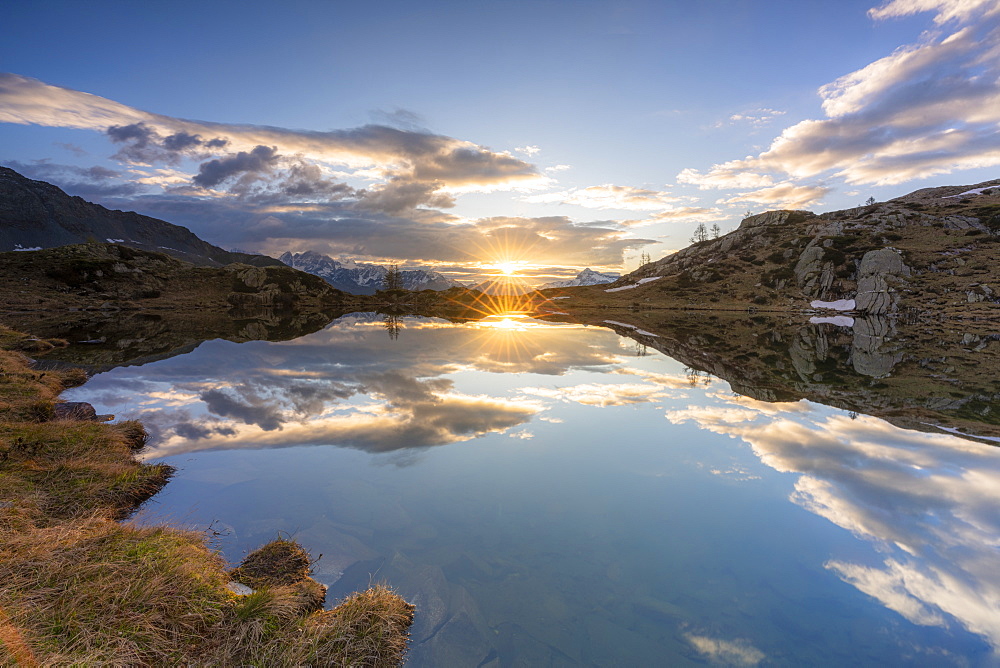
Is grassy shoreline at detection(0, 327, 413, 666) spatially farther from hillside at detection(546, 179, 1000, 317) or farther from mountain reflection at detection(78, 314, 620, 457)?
hillside at detection(546, 179, 1000, 317)

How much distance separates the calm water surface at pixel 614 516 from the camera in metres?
7.73

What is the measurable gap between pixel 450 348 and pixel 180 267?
16185cm

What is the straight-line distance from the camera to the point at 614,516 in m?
11.6

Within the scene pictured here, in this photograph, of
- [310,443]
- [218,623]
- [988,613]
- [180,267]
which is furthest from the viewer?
[180,267]

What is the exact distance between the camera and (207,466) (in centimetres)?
1495

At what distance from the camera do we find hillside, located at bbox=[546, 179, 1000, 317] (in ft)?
401

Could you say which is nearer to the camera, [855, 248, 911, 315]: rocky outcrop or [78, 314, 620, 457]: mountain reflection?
[78, 314, 620, 457]: mountain reflection

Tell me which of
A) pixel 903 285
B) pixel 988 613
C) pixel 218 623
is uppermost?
pixel 903 285

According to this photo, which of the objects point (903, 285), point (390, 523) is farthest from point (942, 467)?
point (903, 285)

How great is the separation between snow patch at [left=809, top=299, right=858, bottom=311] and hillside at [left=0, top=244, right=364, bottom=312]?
183 metres

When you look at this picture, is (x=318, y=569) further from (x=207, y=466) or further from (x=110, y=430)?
(x=110, y=430)

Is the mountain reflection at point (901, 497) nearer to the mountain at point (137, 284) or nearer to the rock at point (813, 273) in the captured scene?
the mountain at point (137, 284)

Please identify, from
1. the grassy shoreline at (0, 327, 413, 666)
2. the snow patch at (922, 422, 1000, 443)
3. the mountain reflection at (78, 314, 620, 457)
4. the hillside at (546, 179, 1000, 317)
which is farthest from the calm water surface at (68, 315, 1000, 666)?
the hillside at (546, 179, 1000, 317)

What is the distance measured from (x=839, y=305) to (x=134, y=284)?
234 meters
